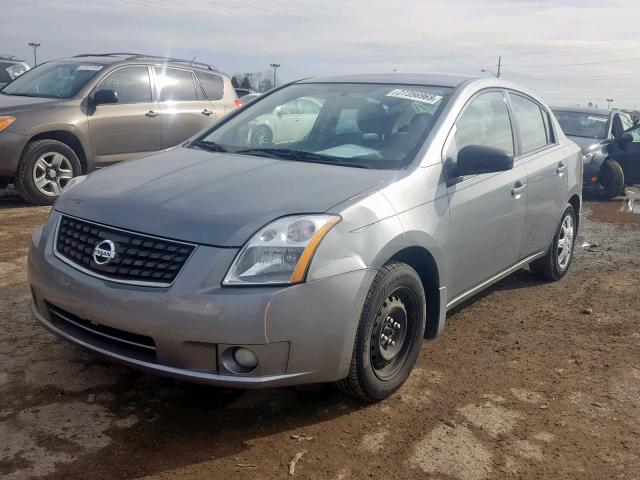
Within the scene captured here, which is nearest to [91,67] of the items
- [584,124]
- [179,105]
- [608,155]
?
[179,105]

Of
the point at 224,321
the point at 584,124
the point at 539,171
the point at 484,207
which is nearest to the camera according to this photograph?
the point at 224,321

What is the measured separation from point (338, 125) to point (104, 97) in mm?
4860

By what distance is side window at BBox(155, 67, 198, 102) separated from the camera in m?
9.03

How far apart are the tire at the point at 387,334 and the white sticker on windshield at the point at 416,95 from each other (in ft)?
3.99

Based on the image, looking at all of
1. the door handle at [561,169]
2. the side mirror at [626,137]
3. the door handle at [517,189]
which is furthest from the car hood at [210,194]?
the side mirror at [626,137]

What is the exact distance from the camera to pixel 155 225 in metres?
2.93

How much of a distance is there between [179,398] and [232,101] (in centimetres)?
730

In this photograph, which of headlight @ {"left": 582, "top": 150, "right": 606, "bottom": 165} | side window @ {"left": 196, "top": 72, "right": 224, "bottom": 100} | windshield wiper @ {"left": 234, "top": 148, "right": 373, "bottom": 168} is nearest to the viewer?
windshield wiper @ {"left": 234, "top": 148, "right": 373, "bottom": 168}

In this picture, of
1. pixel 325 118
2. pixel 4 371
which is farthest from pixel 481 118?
pixel 4 371

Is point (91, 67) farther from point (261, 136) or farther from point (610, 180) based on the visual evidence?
point (610, 180)

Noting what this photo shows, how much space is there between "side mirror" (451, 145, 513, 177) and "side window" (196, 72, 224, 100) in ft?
21.4

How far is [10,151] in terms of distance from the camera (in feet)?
24.3

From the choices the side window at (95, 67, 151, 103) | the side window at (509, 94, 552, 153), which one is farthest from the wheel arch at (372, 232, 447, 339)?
the side window at (95, 67, 151, 103)

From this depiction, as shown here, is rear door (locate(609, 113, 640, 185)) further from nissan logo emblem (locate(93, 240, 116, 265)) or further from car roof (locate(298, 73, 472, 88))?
nissan logo emblem (locate(93, 240, 116, 265))
